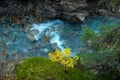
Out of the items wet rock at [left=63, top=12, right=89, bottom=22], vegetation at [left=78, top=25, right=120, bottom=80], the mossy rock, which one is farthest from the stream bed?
the mossy rock

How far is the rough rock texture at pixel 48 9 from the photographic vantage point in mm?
11609

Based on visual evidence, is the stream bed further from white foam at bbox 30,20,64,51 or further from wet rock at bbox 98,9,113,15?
wet rock at bbox 98,9,113,15

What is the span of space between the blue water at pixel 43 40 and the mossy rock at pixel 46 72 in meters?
5.50

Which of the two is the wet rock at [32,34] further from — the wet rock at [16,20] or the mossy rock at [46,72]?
the mossy rock at [46,72]

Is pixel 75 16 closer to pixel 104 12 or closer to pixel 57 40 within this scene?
pixel 104 12

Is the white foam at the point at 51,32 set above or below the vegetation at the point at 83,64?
below

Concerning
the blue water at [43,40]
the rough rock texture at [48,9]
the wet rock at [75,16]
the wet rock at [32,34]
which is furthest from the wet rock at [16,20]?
the wet rock at [75,16]

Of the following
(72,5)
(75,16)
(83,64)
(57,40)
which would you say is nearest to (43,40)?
(57,40)

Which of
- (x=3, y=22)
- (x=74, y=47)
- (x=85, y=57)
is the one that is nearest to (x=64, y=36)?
(x=74, y=47)

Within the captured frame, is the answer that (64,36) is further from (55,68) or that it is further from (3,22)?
(55,68)

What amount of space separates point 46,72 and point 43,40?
266 inches

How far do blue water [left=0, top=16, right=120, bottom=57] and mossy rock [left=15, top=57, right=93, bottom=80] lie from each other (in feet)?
18.1

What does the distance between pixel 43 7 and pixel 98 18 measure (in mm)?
2351

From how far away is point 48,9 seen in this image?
1191cm
